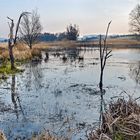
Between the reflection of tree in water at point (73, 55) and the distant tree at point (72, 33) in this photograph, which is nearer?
the reflection of tree in water at point (73, 55)

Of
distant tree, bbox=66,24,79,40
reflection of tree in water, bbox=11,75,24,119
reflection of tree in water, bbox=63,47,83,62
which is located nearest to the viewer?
reflection of tree in water, bbox=11,75,24,119

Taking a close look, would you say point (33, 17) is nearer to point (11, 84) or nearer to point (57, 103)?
point (11, 84)

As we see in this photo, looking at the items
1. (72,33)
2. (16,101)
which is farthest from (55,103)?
(72,33)

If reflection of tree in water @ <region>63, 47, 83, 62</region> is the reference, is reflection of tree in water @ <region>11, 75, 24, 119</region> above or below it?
above

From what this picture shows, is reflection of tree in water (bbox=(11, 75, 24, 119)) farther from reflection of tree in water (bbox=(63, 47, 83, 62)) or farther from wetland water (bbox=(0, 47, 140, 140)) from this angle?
reflection of tree in water (bbox=(63, 47, 83, 62))

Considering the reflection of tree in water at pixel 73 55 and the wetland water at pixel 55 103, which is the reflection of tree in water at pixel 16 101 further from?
the reflection of tree in water at pixel 73 55

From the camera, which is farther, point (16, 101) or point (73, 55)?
point (73, 55)

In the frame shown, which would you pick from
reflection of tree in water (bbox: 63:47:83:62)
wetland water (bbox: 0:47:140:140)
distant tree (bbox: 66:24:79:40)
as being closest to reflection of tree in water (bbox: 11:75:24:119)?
wetland water (bbox: 0:47:140:140)

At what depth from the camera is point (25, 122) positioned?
1387 centimetres

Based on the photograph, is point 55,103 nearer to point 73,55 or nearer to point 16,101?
point 16,101

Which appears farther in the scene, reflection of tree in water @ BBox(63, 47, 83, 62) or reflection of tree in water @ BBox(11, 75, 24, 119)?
reflection of tree in water @ BBox(63, 47, 83, 62)

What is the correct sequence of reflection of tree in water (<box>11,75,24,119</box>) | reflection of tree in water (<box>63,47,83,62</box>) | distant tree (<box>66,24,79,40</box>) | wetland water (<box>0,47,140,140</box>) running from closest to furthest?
wetland water (<box>0,47,140,140</box>) → reflection of tree in water (<box>11,75,24,119</box>) → reflection of tree in water (<box>63,47,83,62</box>) → distant tree (<box>66,24,79,40</box>)

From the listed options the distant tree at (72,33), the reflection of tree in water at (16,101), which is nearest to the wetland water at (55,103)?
the reflection of tree in water at (16,101)

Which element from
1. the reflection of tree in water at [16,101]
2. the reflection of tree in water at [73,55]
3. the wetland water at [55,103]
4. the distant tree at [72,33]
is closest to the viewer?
the wetland water at [55,103]
